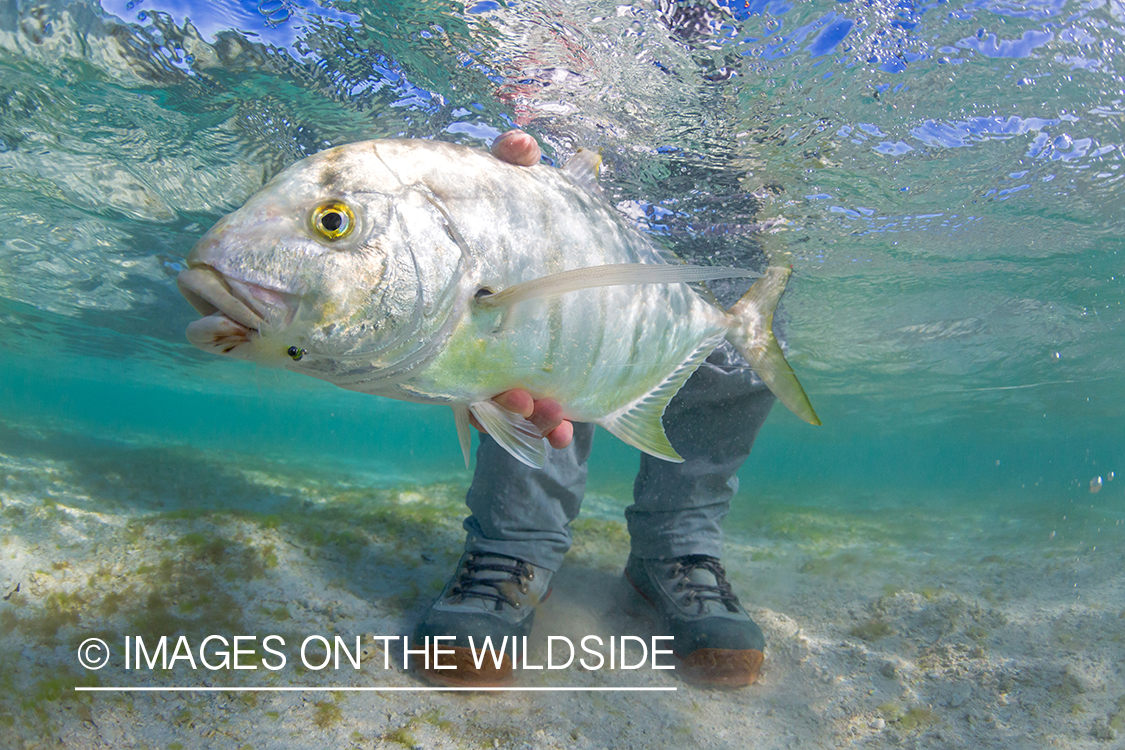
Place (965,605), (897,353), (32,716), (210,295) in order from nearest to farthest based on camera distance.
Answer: (210,295) → (32,716) → (965,605) → (897,353)

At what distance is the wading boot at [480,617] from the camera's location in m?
2.86

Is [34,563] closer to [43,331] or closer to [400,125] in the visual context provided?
[400,125]

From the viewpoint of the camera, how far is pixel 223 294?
114 centimetres

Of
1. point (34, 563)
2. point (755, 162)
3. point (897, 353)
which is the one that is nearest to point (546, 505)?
point (34, 563)

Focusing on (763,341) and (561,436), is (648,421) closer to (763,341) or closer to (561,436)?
(561,436)

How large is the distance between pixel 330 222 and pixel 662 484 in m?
3.35

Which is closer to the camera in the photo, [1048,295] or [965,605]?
[965,605]

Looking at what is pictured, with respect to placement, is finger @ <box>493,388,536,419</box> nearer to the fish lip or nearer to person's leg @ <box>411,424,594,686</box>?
the fish lip

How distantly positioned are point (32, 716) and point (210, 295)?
7.51ft

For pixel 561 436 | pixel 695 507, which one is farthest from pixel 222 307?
pixel 695 507

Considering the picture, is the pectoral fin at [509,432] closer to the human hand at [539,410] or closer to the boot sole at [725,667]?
the human hand at [539,410]

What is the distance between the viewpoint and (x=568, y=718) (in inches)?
107

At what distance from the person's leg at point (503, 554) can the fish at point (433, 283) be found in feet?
5.70

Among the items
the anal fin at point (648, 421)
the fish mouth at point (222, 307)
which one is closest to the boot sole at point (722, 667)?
the anal fin at point (648, 421)
